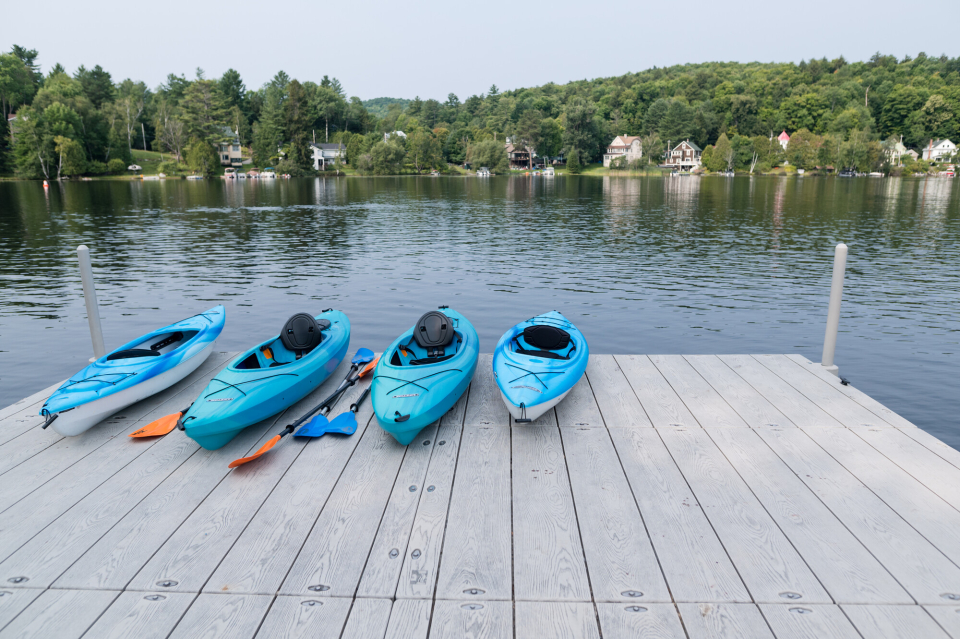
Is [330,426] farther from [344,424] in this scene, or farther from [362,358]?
[362,358]

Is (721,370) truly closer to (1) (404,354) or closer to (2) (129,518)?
(1) (404,354)

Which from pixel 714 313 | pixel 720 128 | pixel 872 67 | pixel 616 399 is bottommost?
pixel 714 313

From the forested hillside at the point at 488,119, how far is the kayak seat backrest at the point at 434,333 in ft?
283

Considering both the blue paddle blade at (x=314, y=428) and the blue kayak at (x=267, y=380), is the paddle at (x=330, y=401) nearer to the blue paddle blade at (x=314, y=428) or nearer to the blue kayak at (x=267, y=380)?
the blue paddle blade at (x=314, y=428)

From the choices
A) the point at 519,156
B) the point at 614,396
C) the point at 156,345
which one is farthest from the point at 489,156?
the point at 614,396

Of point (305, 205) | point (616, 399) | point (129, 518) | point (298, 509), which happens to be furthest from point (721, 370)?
point (305, 205)

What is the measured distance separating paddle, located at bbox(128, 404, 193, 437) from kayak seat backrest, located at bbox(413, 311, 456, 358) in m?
2.29

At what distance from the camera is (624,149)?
11562 centimetres

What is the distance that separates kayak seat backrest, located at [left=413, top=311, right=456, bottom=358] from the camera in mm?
5980

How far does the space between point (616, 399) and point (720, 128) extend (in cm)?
12490

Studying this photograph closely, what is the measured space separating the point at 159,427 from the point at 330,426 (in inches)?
58.6

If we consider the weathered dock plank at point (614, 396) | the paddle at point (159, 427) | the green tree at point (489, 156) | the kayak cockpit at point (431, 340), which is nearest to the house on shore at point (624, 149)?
the green tree at point (489, 156)

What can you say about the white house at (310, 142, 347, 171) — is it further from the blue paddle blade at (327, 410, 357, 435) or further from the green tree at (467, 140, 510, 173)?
the blue paddle blade at (327, 410, 357, 435)

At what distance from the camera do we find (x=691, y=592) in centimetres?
294
